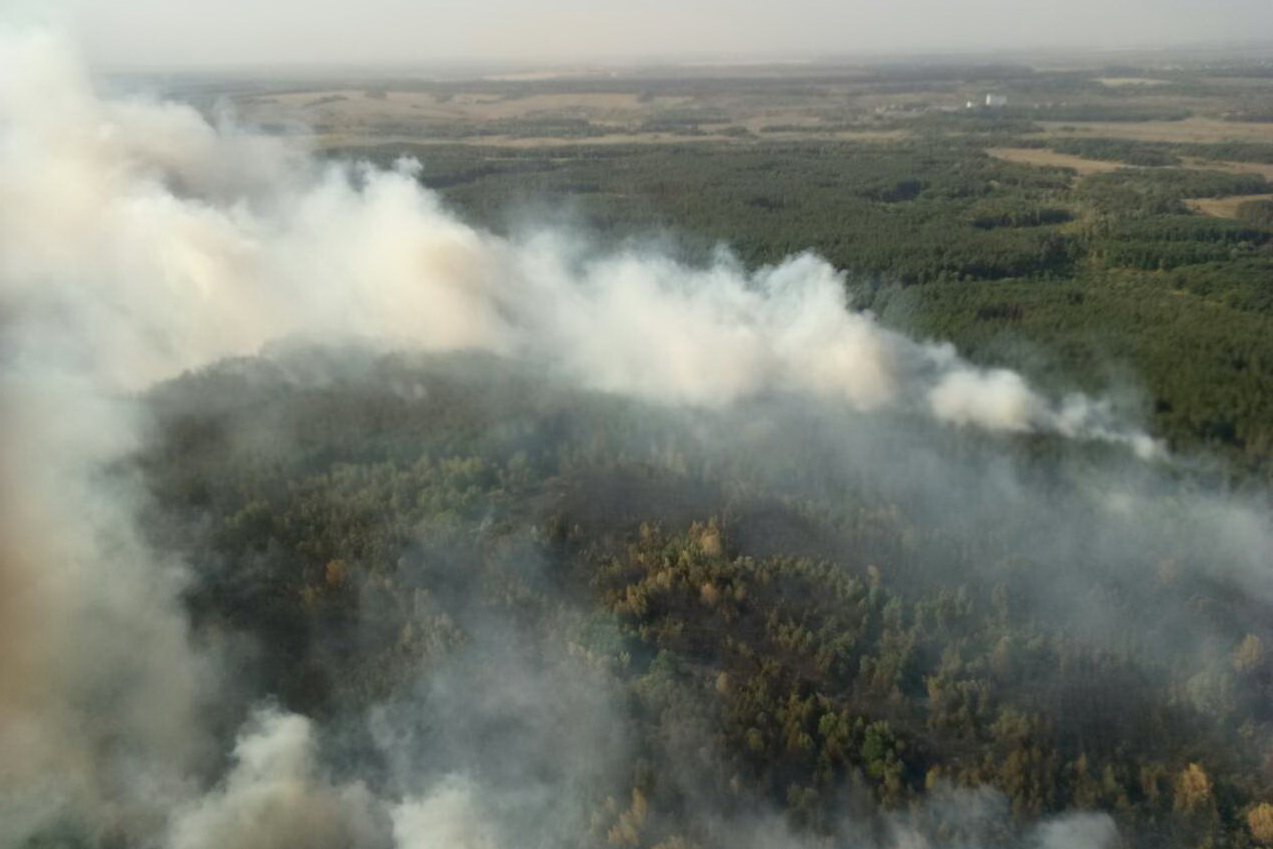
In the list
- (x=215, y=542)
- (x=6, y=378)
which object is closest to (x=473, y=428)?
(x=215, y=542)

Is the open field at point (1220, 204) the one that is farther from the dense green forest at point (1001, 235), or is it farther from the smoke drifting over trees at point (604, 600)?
the smoke drifting over trees at point (604, 600)

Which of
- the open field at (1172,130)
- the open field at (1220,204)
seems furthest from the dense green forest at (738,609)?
the open field at (1172,130)

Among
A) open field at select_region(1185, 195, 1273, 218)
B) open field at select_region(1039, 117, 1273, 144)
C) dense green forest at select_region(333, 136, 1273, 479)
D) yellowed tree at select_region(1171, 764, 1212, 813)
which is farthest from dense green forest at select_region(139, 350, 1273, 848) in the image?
open field at select_region(1039, 117, 1273, 144)

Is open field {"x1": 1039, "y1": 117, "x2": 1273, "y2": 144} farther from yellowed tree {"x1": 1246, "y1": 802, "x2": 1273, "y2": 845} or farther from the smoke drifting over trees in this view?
yellowed tree {"x1": 1246, "y1": 802, "x2": 1273, "y2": 845}

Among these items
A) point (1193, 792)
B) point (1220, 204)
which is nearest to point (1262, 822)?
point (1193, 792)

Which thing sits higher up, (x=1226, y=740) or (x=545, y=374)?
(x=545, y=374)

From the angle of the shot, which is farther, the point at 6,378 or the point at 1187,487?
the point at 6,378

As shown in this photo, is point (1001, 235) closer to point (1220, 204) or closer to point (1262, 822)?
point (1220, 204)

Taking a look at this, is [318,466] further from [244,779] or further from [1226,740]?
[1226,740]
